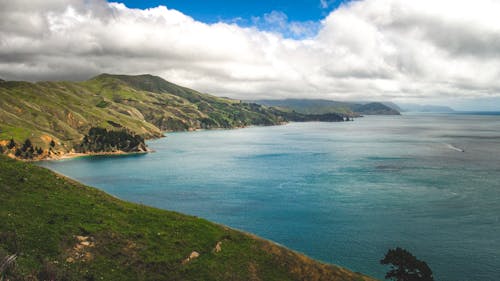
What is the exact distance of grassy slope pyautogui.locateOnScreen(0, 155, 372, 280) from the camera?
44.7m

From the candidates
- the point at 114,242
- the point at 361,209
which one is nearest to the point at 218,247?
the point at 114,242

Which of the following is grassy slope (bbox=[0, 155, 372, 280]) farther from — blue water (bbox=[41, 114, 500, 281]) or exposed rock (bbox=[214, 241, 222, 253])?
blue water (bbox=[41, 114, 500, 281])

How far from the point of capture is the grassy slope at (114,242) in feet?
147

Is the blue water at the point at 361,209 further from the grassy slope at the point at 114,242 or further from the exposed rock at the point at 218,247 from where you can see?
the exposed rock at the point at 218,247

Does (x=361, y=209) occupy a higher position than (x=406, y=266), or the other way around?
(x=406, y=266)

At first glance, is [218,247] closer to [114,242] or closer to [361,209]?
[114,242]

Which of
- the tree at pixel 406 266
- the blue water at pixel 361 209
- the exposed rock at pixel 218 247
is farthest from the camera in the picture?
the blue water at pixel 361 209

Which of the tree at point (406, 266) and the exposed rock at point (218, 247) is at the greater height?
the exposed rock at point (218, 247)

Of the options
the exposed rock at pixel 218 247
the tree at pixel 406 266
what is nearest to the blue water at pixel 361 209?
the tree at pixel 406 266

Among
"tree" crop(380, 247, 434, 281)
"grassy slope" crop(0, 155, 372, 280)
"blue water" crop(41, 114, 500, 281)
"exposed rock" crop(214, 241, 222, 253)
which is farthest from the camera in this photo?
"blue water" crop(41, 114, 500, 281)

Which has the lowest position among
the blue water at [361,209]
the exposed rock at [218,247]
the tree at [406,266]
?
the blue water at [361,209]

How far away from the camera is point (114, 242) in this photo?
52.5 metres

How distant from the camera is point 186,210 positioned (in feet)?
440

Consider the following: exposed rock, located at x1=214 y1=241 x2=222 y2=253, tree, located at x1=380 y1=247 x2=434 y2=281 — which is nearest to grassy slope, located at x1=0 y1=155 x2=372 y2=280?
exposed rock, located at x1=214 y1=241 x2=222 y2=253
